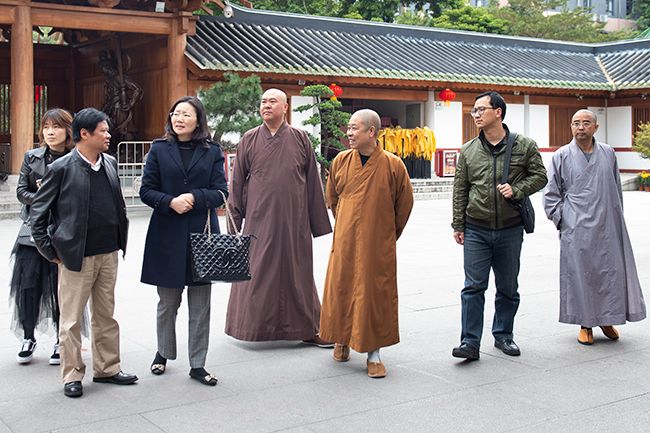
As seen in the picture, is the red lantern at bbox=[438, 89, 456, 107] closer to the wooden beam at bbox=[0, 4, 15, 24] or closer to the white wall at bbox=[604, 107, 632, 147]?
the white wall at bbox=[604, 107, 632, 147]

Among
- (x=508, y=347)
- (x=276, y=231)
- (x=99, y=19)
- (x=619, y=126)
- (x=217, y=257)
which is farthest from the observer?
(x=619, y=126)

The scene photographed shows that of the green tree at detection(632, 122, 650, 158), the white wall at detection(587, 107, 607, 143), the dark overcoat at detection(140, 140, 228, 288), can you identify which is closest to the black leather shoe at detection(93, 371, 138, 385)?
the dark overcoat at detection(140, 140, 228, 288)

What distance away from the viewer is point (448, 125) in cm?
2353

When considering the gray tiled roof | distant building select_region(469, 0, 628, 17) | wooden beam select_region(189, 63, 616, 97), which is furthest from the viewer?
distant building select_region(469, 0, 628, 17)

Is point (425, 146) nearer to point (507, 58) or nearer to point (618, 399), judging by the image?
point (507, 58)

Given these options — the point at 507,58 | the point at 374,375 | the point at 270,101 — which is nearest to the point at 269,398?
the point at 374,375

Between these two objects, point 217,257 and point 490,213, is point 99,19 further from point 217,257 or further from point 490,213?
point 217,257

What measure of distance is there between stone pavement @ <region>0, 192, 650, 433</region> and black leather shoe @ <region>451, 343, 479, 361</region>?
57 millimetres

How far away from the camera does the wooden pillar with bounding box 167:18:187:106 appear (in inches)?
683

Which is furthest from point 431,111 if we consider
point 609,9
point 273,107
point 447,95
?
point 609,9

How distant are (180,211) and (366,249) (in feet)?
3.68

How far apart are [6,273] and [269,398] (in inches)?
200

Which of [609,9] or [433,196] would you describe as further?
[609,9]

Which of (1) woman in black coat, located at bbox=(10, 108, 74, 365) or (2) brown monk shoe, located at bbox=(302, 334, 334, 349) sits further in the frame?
(2) brown monk shoe, located at bbox=(302, 334, 334, 349)
